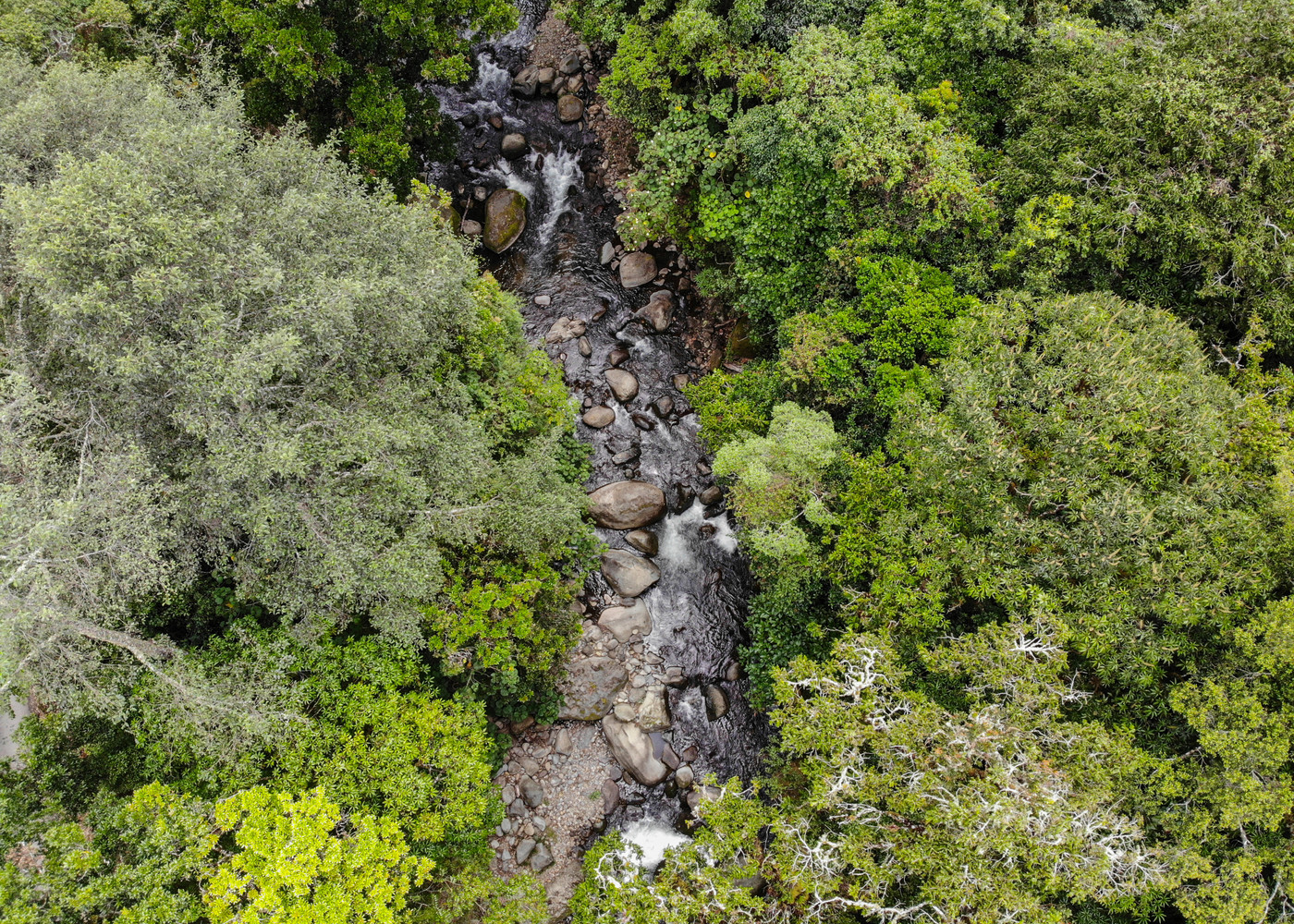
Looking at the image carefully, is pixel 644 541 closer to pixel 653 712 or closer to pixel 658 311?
pixel 653 712

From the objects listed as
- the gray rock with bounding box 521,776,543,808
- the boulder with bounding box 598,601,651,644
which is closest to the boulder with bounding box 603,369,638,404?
the boulder with bounding box 598,601,651,644

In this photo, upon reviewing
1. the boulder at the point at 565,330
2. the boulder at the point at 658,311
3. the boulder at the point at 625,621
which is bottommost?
the boulder at the point at 625,621

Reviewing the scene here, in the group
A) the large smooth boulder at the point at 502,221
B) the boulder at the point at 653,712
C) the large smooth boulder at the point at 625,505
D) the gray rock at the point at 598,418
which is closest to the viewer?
the boulder at the point at 653,712

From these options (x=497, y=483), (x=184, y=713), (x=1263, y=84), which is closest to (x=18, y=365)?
(x=184, y=713)

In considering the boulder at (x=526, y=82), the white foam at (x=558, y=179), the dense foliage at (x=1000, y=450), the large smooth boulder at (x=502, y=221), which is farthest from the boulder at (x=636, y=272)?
the boulder at (x=526, y=82)

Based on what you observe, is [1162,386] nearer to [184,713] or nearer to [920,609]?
[920,609]

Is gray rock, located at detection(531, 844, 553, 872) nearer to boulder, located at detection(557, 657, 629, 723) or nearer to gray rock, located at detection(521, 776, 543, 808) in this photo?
gray rock, located at detection(521, 776, 543, 808)

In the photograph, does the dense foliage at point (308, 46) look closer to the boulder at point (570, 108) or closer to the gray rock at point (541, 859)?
the boulder at point (570, 108)

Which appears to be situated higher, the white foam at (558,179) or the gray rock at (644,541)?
the white foam at (558,179)
